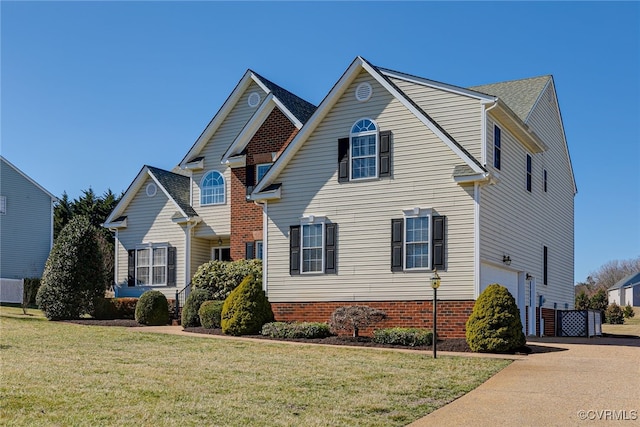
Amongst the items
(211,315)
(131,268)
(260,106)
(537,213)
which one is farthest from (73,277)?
(537,213)

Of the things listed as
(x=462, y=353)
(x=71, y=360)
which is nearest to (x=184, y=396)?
(x=71, y=360)

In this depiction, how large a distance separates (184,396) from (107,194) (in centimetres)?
3794

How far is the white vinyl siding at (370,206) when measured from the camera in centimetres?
2028

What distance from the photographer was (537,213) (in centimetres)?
2642

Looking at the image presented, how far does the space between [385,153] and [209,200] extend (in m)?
10.0

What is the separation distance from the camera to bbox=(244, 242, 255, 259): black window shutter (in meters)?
27.1

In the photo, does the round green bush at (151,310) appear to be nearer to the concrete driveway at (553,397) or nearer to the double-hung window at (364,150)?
the double-hung window at (364,150)

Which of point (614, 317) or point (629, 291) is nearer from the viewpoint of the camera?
point (614, 317)

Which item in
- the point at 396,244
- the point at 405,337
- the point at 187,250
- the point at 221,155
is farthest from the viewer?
the point at 221,155

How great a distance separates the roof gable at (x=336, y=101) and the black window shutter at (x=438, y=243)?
5.81ft

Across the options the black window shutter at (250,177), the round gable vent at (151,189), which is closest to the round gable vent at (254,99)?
the black window shutter at (250,177)

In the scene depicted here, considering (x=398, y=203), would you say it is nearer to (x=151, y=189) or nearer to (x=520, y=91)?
(x=520, y=91)

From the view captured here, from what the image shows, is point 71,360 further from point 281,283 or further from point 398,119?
point 398,119

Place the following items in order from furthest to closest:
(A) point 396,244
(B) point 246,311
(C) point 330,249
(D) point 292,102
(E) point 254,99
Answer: (E) point 254,99 → (D) point 292,102 → (C) point 330,249 → (B) point 246,311 → (A) point 396,244
